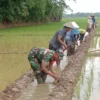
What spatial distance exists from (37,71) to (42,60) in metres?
0.38

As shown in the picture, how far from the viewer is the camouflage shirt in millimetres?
5387

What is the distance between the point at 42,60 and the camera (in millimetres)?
5434

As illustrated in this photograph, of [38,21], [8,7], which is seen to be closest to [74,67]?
[8,7]

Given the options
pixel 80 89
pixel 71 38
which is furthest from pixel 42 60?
pixel 71 38

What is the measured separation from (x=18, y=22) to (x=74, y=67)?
72.1ft

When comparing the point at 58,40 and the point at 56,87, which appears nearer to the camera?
the point at 56,87

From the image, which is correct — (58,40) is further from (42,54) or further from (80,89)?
(80,89)

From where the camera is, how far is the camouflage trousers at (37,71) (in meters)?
5.65

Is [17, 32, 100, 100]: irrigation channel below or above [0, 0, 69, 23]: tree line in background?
above

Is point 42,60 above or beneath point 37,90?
above

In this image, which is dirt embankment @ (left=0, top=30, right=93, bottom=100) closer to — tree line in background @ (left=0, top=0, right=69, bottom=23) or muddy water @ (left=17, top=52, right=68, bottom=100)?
muddy water @ (left=17, top=52, right=68, bottom=100)

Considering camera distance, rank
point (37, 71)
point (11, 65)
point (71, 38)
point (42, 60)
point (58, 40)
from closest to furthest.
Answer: point (42, 60), point (37, 71), point (58, 40), point (11, 65), point (71, 38)

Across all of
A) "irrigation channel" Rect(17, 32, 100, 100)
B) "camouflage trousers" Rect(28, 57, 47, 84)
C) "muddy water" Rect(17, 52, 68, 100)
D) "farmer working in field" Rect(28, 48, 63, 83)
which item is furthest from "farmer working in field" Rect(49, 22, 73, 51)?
"camouflage trousers" Rect(28, 57, 47, 84)

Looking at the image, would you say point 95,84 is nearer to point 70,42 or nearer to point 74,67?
point 74,67
